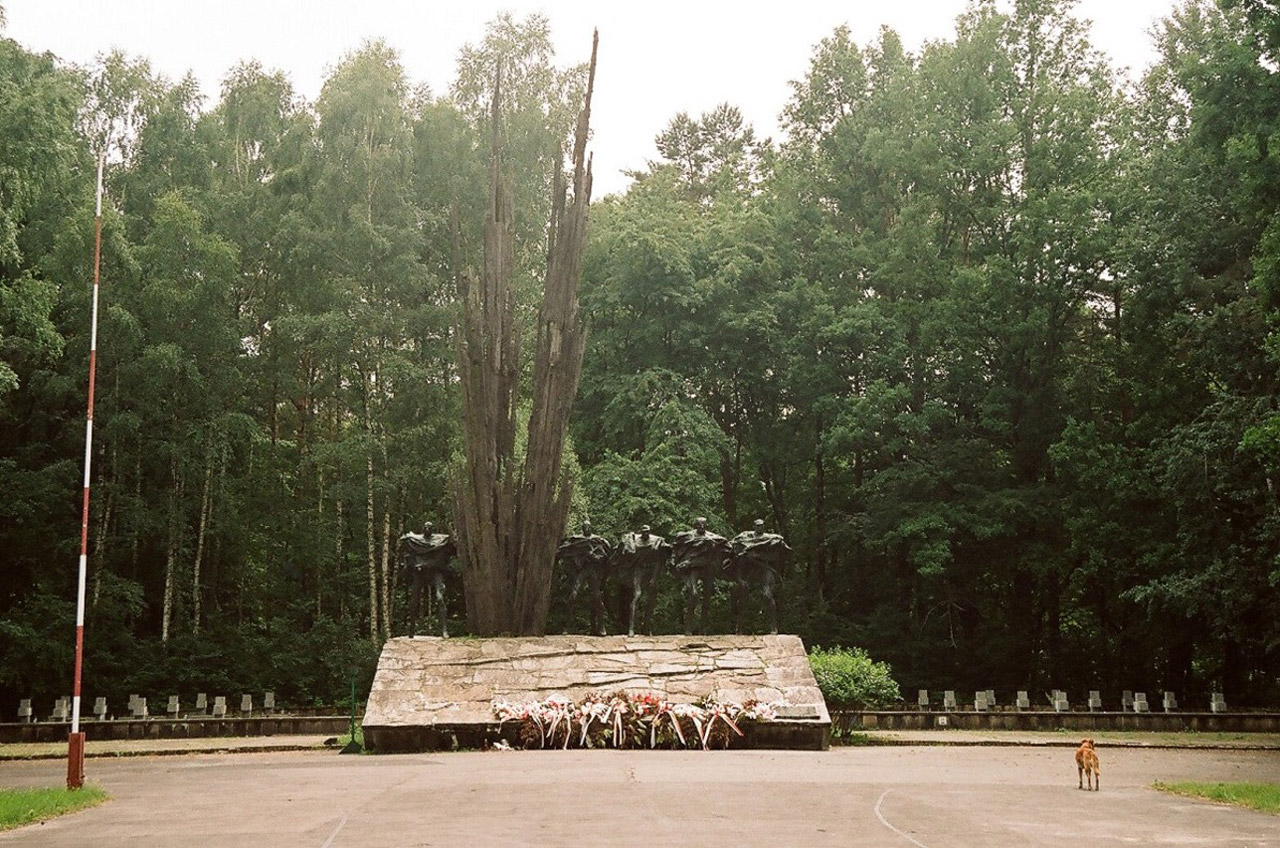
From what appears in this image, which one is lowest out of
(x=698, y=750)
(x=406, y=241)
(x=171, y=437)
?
(x=698, y=750)

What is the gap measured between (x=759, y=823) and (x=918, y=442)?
26025 millimetres

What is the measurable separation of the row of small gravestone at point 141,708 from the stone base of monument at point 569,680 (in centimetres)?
732

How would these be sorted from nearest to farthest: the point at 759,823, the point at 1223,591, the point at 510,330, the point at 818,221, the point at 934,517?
the point at 759,823 → the point at 510,330 → the point at 1223,591 → the point at 934,517 → the point at 818,221

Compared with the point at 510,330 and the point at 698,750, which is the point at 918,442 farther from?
the point at 698,750

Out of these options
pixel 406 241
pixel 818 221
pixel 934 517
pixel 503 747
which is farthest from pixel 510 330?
pixel 818 221

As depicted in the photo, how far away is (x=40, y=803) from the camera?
36.4 ft

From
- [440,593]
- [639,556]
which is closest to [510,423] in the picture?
[440,593]

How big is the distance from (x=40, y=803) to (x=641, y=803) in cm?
509

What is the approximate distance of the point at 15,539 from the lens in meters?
29.4

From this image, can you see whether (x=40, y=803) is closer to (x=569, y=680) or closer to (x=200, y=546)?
(x=569, y=680)

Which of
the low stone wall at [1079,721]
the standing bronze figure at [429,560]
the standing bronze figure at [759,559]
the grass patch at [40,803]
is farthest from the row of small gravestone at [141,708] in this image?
the low stone wall at [1079,721]

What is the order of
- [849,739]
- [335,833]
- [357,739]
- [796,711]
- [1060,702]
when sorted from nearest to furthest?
[335,833], [796,711], [849,739], [357,739], [1060,702]

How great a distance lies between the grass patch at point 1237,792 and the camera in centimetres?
1158

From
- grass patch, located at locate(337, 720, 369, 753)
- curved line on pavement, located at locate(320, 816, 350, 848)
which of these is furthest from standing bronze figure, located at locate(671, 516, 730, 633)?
curved line on pavement, located at locate(320, 816, 350, 848)
